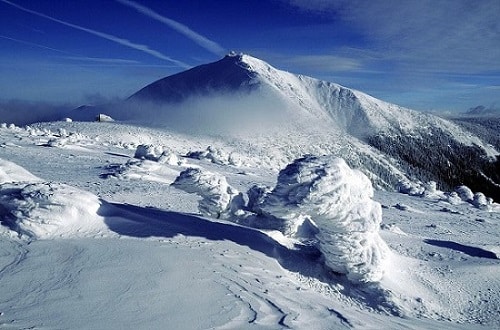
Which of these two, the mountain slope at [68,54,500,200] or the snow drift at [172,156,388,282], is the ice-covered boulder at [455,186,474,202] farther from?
the mountain slope at [68,54,500,200]

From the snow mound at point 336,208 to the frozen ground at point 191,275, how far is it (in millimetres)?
568

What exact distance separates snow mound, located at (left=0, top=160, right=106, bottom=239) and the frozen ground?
0.07 feet

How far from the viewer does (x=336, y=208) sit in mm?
9375

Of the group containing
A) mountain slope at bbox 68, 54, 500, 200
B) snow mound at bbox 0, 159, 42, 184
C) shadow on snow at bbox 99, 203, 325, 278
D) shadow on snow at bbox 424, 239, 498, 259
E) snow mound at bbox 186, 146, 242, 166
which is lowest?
snow mound at bbox 186, 146, 242, 166

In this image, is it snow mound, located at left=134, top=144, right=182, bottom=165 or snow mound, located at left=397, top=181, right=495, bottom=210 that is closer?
snow mound, located at left=134, top=144, right=182, bottom=165

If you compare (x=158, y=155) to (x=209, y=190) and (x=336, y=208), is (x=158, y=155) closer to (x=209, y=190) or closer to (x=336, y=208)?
(x=209, y=190)

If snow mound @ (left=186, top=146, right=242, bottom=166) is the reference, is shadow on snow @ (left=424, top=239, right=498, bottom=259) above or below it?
above

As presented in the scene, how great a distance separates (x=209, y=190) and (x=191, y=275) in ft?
13.8

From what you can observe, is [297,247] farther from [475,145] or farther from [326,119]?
[475,145]

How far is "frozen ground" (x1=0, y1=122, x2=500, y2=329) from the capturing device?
21.4 ft

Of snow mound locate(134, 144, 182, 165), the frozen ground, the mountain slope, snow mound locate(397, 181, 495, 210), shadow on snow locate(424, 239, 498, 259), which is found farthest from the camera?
the mountain slope

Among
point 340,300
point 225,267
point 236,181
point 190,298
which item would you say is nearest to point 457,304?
point 340,300

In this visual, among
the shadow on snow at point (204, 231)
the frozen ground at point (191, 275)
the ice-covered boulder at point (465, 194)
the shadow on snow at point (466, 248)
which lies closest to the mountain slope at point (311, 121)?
the ice-covered boulder at point (465, 194)

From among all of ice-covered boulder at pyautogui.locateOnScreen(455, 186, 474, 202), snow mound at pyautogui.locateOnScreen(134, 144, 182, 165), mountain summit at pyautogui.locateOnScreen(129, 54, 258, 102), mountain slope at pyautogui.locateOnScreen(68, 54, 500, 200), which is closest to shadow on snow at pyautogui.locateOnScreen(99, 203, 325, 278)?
snow mound at pyautogui.locateOnScreen(134, 144, 182, 165)
